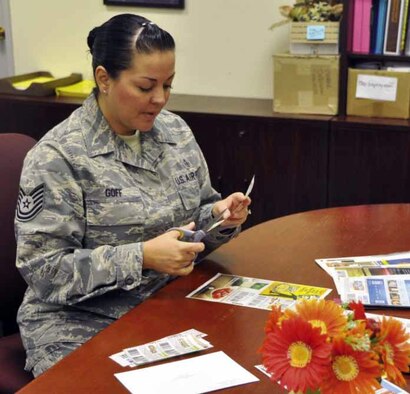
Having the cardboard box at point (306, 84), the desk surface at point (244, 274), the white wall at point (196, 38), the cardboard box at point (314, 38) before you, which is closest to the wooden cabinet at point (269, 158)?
the cardboard box at point (306, 84)

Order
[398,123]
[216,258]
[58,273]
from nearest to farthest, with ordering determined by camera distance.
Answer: [58,273]
[216,258]
[398,123]

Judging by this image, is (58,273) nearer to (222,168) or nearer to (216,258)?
(216,258)

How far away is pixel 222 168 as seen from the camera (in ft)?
10.5

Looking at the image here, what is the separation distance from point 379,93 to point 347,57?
8.2 inches

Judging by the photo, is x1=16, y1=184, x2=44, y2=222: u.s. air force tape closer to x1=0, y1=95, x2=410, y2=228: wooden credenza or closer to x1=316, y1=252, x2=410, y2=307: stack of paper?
x1=316, y1=252, x2=410, y2=307: stack of paper

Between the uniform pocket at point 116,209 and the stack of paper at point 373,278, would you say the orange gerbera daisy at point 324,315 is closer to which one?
the stack of paper at point 373,278

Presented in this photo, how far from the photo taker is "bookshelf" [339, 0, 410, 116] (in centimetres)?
300

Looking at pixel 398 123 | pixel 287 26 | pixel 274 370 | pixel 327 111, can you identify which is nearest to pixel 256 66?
pixel 287 26

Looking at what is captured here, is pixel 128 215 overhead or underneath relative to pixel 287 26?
underneath

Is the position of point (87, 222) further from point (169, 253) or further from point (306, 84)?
point (306, 84)

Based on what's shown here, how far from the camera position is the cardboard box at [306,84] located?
3.07 m

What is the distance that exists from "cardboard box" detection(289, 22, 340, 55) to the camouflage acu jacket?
141 centimetres

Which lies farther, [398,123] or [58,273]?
[398,123]

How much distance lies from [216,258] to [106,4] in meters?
2.19
